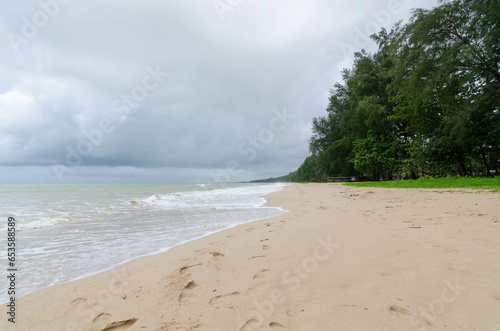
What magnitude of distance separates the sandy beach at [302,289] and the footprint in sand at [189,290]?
0.02 metres

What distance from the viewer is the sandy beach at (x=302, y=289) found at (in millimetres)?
1645

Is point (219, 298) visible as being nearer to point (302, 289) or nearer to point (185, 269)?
point (302, 289)

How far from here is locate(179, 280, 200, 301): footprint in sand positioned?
2.17m

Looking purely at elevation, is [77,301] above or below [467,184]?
below

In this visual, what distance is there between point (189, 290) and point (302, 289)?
1.16m

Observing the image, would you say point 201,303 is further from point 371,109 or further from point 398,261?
point 371,109

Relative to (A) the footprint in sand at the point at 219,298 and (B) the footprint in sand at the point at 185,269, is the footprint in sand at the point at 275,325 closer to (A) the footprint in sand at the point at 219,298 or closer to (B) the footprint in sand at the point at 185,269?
(A) the footprint in sand at the point at 219,298

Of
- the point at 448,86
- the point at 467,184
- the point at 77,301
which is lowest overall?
the point at 77,301

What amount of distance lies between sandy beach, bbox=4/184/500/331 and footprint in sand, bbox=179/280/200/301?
0.06 ft

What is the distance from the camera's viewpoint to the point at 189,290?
90.6 inches

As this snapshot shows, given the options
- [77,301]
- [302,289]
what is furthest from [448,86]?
[77,301]

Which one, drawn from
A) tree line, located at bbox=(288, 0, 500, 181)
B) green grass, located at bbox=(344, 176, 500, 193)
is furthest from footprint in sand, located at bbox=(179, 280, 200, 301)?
tree line, located at bbox=(288, 0, 500, 181)

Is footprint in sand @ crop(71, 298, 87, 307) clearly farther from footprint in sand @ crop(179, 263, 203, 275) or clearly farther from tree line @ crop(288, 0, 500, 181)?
tree line @ crop(288, 0, 500, 181)

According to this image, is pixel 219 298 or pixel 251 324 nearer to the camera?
pixel 251 324
